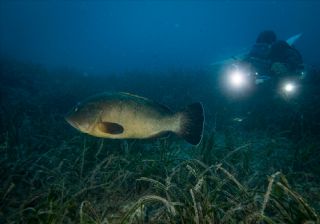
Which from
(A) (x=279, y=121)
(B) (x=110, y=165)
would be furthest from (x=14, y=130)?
(A) (x=279, y=121)

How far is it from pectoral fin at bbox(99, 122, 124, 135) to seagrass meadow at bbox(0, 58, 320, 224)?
75 centimetres

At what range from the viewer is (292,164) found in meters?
5.53

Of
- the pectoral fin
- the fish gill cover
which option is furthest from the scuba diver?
the pectoral fin

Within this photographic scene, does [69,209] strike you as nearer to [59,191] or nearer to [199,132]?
[59,191]

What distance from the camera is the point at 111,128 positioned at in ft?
12.5

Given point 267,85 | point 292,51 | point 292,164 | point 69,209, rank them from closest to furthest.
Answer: point 69,209 → point 292,164 → point 292,51 → point 267,85

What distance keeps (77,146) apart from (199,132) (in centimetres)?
332

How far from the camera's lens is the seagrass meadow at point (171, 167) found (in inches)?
120

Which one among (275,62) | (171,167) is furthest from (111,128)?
(275,62)

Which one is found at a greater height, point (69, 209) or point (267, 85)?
point (267, 85)

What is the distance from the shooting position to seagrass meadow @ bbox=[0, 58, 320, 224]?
3.05 m

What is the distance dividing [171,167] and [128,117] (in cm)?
156

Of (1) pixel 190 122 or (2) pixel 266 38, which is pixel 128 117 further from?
(2) pixel 266 38

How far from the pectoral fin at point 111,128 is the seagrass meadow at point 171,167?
0.75 m
